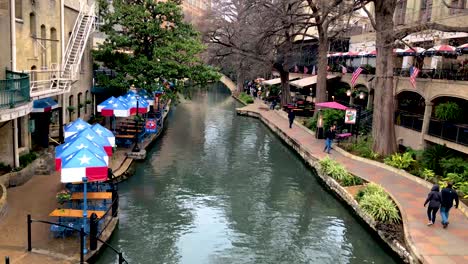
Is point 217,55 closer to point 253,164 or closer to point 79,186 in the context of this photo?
point 253,164

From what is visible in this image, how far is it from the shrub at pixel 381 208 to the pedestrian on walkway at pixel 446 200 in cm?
147

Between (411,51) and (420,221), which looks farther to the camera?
(411,51)

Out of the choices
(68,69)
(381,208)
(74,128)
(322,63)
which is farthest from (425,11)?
(74,128)

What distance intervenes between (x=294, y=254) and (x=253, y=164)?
463 inches

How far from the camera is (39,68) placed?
20.7 metres

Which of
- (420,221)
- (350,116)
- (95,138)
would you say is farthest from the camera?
(350,116)

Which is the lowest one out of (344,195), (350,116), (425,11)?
(344,195)

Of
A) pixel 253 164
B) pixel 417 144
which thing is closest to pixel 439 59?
pixel 417 144

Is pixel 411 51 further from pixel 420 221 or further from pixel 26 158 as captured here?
pixel 26 158

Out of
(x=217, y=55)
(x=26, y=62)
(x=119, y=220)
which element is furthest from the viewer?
(x=217, y=55)

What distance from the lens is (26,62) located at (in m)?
19.3

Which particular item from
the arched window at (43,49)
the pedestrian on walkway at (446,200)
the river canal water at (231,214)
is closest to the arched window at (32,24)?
the arched window at (43,49)

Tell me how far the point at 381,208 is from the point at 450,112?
326 inches

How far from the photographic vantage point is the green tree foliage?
27453 millimetres
